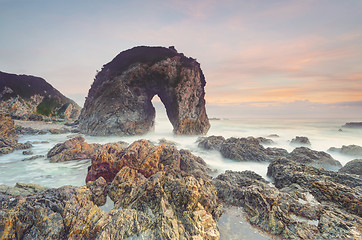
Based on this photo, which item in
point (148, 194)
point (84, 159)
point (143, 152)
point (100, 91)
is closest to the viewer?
point (148, 194)

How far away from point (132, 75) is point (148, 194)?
25680 mm

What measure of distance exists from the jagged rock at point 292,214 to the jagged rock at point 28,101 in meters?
63.3

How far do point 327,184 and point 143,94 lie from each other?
27257 millimetres

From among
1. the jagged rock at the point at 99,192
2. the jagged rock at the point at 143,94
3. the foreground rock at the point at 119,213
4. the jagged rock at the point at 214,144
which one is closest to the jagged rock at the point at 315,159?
the jagged rock at the point at 214,144

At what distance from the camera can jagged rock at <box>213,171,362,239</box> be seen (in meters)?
3.90

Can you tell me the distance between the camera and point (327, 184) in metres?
5.80

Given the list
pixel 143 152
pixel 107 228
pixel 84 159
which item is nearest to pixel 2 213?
pixel 107 228

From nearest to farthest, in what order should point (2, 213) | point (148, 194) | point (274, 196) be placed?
point (2, 213) → point (148, 194) → point (274, 196)

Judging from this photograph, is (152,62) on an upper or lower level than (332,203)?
upper

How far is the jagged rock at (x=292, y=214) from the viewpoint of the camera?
390 centimetres

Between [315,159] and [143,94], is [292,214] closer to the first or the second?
[315,159]

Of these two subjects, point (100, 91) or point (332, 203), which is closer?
point (332, 203)

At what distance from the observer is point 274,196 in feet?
17.1

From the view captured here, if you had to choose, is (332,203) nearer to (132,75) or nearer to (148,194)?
(148,194)
